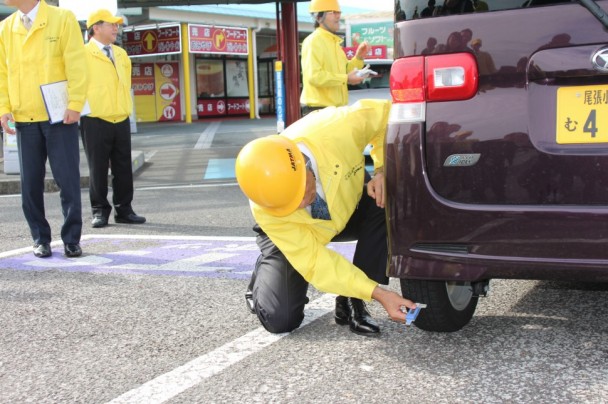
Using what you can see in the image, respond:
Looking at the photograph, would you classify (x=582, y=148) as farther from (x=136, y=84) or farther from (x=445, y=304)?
(x=136, y=84)

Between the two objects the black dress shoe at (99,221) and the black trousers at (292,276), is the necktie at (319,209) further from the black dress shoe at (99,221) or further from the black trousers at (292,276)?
the black dress shoe at (99,221)

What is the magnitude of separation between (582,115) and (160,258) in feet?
10.9

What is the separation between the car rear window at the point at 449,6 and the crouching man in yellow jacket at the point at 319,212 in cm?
70

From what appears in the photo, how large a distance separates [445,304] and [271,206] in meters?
0.79

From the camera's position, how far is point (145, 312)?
12.2 ft

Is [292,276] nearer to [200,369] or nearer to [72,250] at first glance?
[200,369]

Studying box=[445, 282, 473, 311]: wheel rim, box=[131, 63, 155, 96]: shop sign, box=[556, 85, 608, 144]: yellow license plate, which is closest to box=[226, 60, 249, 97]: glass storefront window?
box=[131, 63, 155, 96]: shop sign

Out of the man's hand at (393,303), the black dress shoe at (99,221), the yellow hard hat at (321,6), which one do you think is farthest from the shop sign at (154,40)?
the man's hand at (393,303)

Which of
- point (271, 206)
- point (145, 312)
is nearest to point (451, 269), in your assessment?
point (271, 206)

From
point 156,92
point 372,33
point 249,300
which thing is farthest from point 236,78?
point 249,300

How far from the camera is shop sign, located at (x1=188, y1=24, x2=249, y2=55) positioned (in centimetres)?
2752

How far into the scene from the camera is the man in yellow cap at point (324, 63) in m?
6.00

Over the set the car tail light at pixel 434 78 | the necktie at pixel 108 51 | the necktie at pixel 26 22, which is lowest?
the car tail light at pixel 434 78

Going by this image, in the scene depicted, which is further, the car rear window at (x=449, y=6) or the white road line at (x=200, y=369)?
the white road line at (x=200, y=369)
